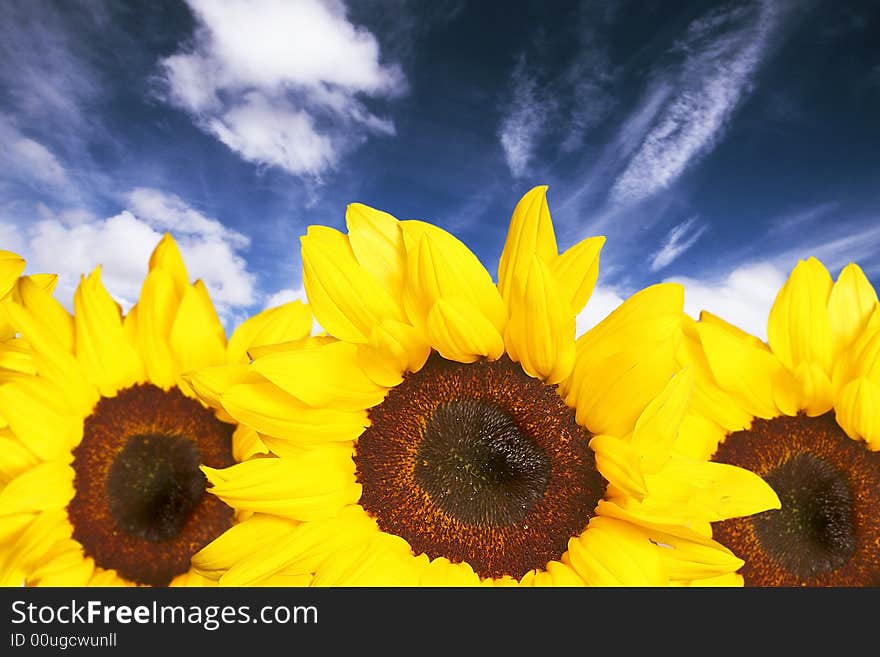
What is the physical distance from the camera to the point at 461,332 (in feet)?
2.01

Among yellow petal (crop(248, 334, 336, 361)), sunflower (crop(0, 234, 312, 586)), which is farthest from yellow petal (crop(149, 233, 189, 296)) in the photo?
yellow petal (crop(248, 334, 336, 361))

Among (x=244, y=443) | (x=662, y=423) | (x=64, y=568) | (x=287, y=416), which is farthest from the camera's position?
(x=64, y=568)

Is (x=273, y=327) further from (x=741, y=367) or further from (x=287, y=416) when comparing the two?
(x=741, y=367)

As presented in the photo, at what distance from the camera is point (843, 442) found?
80cm

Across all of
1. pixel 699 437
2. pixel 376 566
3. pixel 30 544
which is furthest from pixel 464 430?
pixel 30 544

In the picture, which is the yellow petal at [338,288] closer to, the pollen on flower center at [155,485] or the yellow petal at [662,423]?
the yellow petal at [662,423]

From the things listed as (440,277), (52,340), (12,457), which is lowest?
(440,277)

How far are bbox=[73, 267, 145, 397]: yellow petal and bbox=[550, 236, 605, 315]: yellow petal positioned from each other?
614 millimetres

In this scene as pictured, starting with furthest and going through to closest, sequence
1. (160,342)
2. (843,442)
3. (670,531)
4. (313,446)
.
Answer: (160,342) → (843,442) → (313,446) → (670,531)

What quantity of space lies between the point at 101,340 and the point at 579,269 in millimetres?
658

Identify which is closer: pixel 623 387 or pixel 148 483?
pixel 623 387
